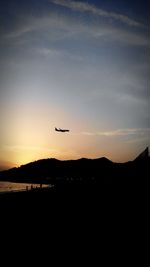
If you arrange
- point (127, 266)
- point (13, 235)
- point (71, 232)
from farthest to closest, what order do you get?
point (71, 232) < point (13, 235) < point (127, 266)

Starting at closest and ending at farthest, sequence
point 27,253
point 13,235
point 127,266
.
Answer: point 127,266, point 27,253, point 13,235

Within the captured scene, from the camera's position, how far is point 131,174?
50812 mm

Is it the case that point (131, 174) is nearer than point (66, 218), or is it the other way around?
point (66, 218)

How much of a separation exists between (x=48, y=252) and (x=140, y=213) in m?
10.2

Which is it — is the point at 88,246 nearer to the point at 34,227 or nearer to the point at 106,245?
the point at 106,245

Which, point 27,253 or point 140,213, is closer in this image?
point 27,253

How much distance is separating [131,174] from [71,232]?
39.0 metres

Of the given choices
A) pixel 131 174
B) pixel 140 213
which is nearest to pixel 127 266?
pixel 140 213

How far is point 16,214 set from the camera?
1759 cm

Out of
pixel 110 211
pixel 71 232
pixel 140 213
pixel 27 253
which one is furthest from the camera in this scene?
pixel 110 211

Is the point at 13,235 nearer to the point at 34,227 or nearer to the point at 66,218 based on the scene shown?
the point at 34,227

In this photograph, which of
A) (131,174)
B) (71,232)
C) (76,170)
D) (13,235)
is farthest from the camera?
(76,170)

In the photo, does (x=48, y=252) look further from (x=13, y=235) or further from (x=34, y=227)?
(x=34, y=227)

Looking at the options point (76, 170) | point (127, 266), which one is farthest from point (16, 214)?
point (76, 170)
